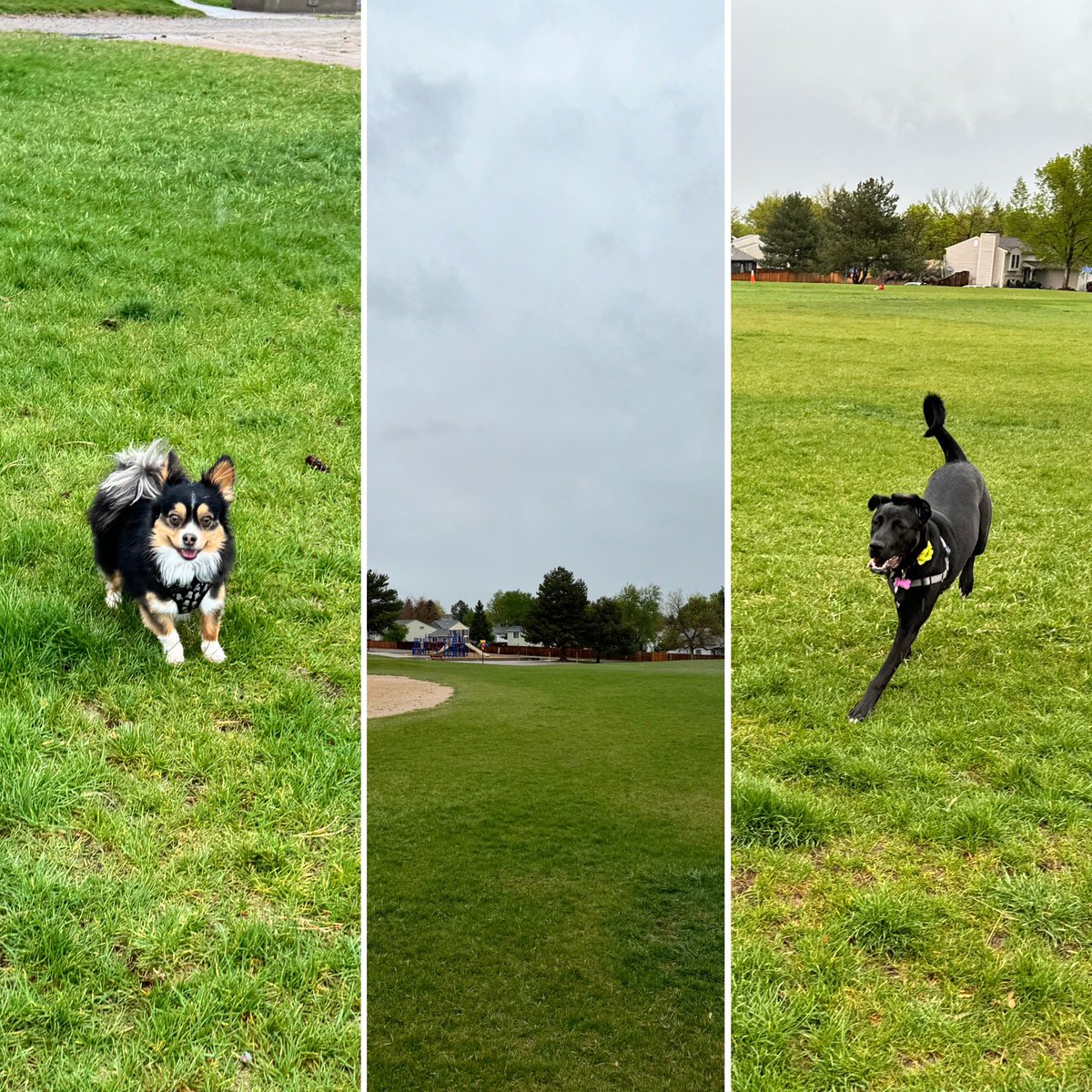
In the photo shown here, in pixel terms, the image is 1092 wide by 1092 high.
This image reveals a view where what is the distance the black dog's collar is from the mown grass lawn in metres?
0.24

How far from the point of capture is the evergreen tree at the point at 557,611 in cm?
84

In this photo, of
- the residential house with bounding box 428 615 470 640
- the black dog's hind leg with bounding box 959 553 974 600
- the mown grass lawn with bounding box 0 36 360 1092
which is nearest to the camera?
the residential house with bounding box 428 615 470 640

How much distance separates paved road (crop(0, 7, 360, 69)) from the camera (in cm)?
1161

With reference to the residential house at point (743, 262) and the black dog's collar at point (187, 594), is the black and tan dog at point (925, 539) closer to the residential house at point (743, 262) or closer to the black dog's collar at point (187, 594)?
the black dog's collar at point (187, 594)

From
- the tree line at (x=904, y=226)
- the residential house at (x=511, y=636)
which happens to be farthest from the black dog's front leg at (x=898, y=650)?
the tree line at (x=904, y=226)

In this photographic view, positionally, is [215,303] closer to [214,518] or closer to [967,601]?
[214,518]

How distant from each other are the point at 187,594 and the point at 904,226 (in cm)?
1919

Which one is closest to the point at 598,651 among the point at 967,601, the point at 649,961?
the point at 649,961

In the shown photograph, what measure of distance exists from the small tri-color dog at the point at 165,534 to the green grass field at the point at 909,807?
162cm

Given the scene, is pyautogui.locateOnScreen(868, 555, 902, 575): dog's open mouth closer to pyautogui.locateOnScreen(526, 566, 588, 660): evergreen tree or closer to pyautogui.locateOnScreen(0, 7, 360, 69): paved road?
pyautogui.locateOnScreen(526, 566, 588, 660): evergreen tree

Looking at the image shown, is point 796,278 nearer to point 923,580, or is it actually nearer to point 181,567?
point 923,580

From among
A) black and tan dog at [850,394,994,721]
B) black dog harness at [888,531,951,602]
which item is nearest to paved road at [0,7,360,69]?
black and tan dog at [850,394,994,721]

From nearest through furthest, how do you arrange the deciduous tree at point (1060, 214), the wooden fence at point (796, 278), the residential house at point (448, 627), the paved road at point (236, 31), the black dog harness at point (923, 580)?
the residential house at point (448, 627) → the black dog harness at point (923, 580) → the paved road at point (236, 31) → the deciduous tree at point (1060, 214) → the wooden fence at point (796, 278)

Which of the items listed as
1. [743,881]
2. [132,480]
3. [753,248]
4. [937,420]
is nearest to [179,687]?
[132,480]
